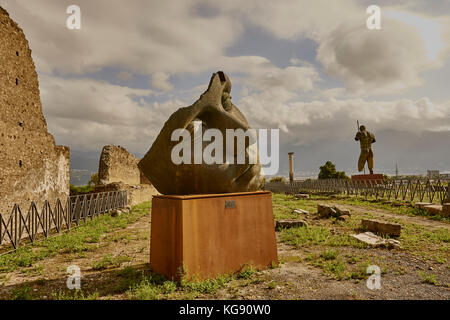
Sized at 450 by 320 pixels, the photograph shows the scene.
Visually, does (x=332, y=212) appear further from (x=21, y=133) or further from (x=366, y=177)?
(x=366, y=177)

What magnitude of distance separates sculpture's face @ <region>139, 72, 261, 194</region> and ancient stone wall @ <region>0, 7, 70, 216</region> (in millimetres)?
7411

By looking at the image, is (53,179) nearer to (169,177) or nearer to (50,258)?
(50,258)

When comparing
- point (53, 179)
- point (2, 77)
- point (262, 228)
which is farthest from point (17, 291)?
point (53, 179)

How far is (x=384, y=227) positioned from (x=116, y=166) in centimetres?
1665

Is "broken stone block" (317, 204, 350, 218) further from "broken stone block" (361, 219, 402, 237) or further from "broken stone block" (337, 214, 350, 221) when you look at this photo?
"broken stone block" (361, 219, 402, 237)

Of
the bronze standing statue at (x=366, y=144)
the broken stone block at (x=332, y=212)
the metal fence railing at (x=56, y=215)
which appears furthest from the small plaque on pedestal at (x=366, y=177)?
the metal fence railing at (x=56, y=215)

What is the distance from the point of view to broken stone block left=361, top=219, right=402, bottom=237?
6566 millimetres

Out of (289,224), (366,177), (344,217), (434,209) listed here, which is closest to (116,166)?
(289,224)

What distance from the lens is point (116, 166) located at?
61.7 ft

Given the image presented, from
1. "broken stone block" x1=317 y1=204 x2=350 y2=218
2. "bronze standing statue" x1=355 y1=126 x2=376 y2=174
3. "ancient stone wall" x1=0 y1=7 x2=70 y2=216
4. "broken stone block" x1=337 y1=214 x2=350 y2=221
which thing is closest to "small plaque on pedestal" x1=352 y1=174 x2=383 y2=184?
"bronze standing statue" x1=355 y1=126 x2=376 y2=174

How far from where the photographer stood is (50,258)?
5773 mm

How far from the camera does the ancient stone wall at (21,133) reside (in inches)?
361

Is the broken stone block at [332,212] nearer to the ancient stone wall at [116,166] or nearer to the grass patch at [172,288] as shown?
the grass patch at [172,288]

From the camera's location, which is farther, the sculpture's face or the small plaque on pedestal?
the small plaque on pedestal
